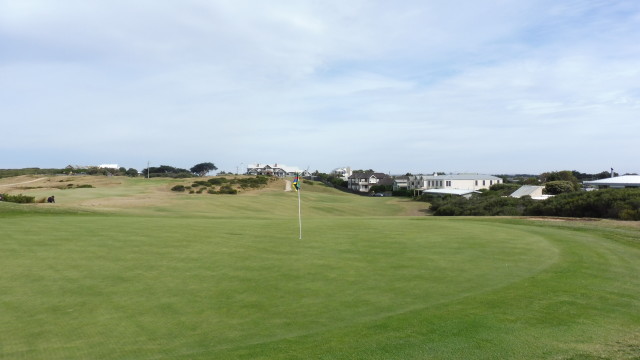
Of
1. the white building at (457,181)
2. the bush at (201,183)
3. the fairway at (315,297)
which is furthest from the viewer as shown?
the white building at (457,181)

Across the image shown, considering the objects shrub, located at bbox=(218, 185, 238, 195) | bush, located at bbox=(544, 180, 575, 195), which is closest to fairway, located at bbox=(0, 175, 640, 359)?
shrub, located at bbox=(218, 185, 238, 195)

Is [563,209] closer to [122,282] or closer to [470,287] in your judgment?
[470,287]

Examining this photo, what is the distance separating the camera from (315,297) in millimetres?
11117

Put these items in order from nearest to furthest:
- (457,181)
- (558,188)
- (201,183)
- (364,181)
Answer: (558,188) < (201,183) < (457,181) < (364,181)

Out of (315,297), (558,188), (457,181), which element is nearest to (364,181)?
(457,181)

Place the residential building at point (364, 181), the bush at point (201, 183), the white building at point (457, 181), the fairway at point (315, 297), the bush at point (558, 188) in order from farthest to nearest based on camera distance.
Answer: the residential building at point (364, 181)
the white building at point (457, 181)
the bush at point (558, 188)
the bush at point (201, 183)
the fairway at point (315, 297)

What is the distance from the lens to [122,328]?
9062 mm

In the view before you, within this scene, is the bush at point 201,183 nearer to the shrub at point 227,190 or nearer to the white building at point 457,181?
the shrub at point 227,190

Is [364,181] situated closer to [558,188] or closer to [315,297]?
[558,188]

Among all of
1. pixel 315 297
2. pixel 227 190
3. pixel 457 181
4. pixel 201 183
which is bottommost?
pixel 315 297

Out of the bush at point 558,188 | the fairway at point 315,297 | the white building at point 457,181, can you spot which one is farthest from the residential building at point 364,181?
the fairway at point 315,297

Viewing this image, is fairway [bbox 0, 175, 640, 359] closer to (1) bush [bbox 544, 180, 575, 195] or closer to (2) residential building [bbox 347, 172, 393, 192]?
(1) bush [bbox 544, 180, 575, 195]

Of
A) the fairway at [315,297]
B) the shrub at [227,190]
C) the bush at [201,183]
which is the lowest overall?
the fairway at [315,297]

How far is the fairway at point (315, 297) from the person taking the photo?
8.16 metres
